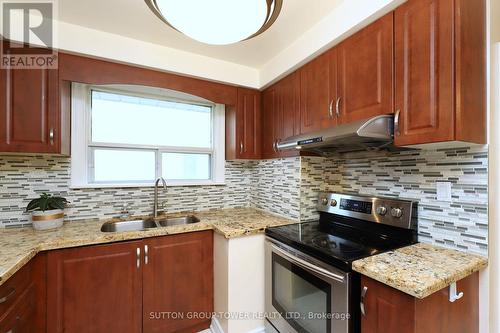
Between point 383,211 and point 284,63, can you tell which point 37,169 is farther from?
point 383,211

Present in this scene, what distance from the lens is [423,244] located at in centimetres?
134

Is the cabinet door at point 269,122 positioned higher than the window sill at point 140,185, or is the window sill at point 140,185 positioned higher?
the cabinet door at point 269,122

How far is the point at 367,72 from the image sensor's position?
1.35 m

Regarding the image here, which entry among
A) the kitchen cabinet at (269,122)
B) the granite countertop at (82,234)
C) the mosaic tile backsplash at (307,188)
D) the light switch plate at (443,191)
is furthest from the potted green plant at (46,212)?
the light switch plate at (443,191)

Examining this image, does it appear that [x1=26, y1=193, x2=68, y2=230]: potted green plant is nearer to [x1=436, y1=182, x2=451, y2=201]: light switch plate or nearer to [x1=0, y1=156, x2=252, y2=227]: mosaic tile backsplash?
[x1=0, y1=156, x2=252, y2=227]: mosaic tile backsplash

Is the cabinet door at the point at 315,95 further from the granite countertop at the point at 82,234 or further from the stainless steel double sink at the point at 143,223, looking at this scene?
the stainless steel double sink at the point at 143,223

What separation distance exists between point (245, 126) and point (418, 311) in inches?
74.4

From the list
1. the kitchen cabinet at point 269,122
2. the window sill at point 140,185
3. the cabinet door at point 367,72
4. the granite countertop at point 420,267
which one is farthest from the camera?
the kitchen cabinet at point 269,122

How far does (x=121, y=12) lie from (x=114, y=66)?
0.43 m

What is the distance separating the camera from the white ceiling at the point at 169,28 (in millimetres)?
1423

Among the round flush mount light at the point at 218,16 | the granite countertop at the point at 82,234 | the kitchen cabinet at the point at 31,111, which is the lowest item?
the granite countertop at the point at 82,234

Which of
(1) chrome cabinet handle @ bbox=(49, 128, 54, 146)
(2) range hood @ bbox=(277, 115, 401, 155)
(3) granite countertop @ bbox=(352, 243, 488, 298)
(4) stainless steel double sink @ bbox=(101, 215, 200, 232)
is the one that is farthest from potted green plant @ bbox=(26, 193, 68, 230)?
(3) granite countertop @ bbox=(352, 243, 488, 298)

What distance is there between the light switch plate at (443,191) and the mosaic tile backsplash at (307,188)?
2 centimetres

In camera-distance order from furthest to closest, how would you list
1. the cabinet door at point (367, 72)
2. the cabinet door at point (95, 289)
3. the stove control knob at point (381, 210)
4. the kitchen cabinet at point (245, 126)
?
1. the kitchen cabinet at point (245, 126)
2. the stove control knob at point (381, 210)
3. the cabinet door at point (95, 289)
4. the cabinet door at point (367, 72)
